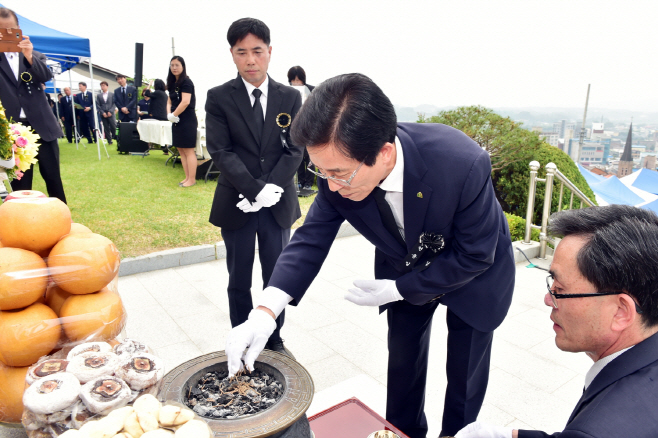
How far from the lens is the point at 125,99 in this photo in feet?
41.8

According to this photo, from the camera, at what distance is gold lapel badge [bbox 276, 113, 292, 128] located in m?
2.68

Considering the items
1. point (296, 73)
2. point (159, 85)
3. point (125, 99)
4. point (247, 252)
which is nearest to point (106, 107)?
point (125, 99)

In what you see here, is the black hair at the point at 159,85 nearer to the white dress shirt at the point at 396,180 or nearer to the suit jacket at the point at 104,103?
the suit jacket at the point at 104,103

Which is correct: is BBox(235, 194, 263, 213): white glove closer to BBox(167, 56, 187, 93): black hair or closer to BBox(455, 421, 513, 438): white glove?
BBox(455, 421, 513, 438): white glove

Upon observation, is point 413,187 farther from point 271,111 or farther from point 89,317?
point 271,111

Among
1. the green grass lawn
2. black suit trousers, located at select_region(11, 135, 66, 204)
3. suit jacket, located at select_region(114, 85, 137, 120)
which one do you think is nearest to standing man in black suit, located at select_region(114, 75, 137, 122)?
suit jacket, located at select_region(114, 85, 137, 120)

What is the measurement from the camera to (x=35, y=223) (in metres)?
1.38

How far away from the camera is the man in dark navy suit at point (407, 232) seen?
130 centimetres

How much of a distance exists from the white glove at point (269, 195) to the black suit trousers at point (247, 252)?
0.46 feet

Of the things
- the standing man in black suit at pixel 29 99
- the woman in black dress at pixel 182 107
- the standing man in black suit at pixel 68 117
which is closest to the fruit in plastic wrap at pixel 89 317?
the standing man in black suit at pixel 29 99

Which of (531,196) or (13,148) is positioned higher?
(13,148)

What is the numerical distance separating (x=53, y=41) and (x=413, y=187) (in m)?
8.36

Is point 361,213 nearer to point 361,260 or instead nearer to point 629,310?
point 629,310

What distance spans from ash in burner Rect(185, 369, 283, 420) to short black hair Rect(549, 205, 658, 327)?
97 centimetres
